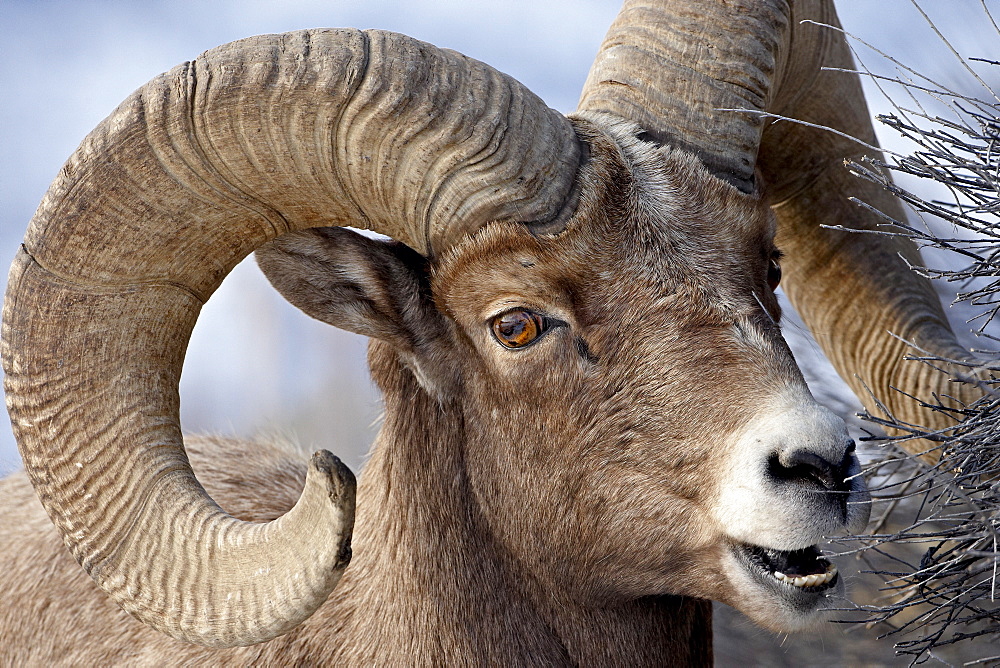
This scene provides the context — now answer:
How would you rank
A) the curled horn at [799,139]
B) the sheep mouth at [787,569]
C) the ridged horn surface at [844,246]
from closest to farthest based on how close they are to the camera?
the sheep mouth at [787,569], the curled horn at [799,139], the ridged horn surface at [844,246]

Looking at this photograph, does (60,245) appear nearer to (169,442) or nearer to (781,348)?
(169,442)

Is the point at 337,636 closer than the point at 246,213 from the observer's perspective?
No

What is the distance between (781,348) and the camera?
10.3 feet

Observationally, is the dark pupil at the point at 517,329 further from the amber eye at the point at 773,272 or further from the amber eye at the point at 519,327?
the amber eye at the point at 773,272

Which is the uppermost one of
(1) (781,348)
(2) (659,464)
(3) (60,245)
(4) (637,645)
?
(3) (60,245)

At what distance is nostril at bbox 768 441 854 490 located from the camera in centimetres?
271

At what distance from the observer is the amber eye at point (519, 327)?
3.26m

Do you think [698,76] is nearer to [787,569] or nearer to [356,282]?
[356,282]

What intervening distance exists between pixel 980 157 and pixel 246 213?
265cm

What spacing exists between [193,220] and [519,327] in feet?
3.96

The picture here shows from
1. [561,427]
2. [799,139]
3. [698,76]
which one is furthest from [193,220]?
[799,139]

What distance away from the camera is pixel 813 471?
9.06 feet

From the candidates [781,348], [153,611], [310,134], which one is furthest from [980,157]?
[153,611]

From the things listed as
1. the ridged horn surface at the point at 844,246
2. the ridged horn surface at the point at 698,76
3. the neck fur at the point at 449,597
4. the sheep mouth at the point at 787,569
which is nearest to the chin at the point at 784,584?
the sheep mouth at the point at 787,569
